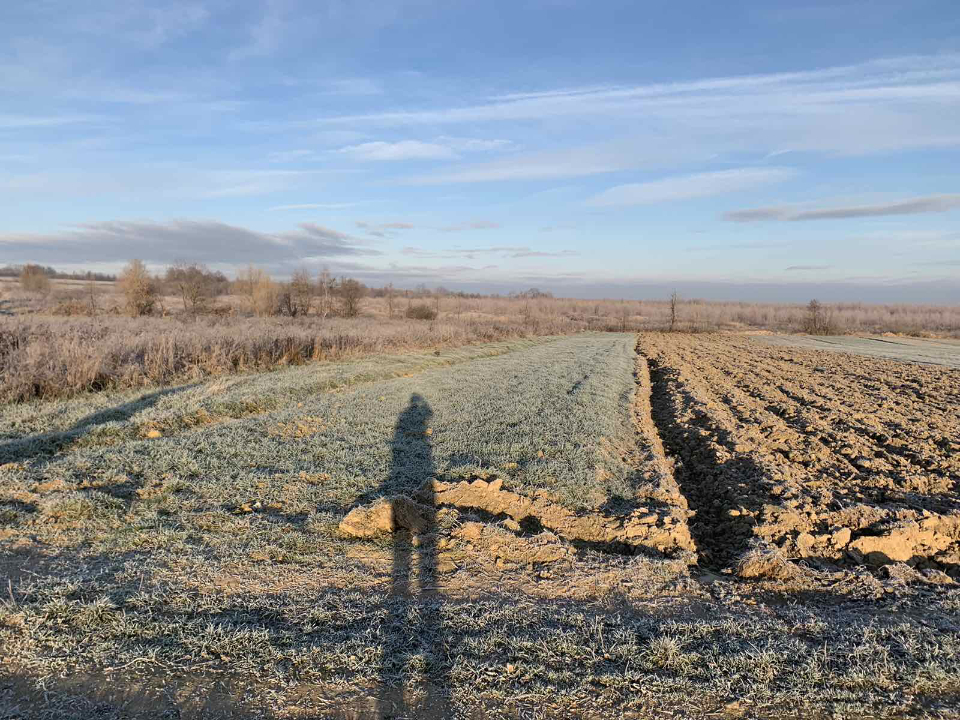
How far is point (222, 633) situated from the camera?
129 inches

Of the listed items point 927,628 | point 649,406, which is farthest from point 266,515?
point 649,406

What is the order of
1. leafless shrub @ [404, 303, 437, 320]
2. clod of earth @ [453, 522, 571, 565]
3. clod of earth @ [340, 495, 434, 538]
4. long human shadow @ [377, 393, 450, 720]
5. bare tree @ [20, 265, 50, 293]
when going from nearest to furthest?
long human shadow @ [377, 393, 450, 720], clod of earth @ [453, 522, 571, 565], clod of earth @ [340, 495, 434, 538], leafless shrub @ [404, 303, 437, 320], bare tree @ [20, 265, 50, 293]

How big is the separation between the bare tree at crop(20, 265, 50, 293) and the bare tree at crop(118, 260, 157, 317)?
26.4m

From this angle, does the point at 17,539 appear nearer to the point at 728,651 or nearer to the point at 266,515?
the point at 266,515

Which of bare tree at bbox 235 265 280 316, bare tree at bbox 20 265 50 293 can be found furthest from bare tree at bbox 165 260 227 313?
bare tree at bbox 20 265 50 293

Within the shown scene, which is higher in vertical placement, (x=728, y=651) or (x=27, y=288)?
(x=27, y=288)

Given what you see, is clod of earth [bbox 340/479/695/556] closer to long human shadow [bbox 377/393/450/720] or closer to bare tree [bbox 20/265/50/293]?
long human shadow [bbox 377/393/450/720]

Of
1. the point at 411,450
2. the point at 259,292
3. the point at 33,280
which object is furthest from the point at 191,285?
the point at 411,450

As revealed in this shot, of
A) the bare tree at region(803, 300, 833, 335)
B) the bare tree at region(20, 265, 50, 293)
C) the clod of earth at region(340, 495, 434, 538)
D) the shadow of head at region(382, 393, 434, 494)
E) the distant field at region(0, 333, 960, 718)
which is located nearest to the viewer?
the distant field at region(0, 333, 960, 718)

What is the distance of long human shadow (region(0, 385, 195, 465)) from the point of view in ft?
24.1

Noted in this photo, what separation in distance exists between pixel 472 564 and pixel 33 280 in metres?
72.5

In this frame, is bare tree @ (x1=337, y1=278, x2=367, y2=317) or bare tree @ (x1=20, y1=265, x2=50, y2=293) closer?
bare tree @ (x1=337, y1=278, x2=367, y2=317)

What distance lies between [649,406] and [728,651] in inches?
397

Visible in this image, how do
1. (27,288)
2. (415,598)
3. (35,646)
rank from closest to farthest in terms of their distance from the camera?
(35,646) < (415,598) < (27,288)
